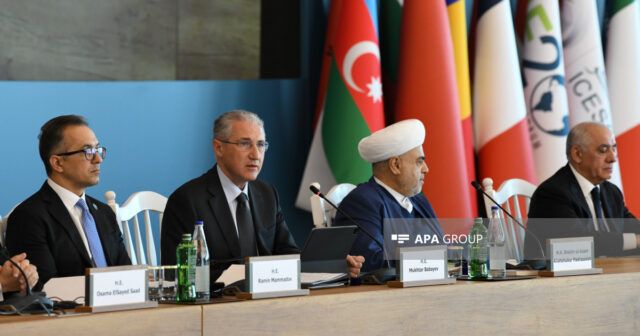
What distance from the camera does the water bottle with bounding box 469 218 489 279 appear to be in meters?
2.34

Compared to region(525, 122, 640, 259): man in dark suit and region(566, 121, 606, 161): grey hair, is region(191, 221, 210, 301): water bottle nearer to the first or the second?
region(525, 122, 640, 259): man in dark suit

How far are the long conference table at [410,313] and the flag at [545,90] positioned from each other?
1.80m

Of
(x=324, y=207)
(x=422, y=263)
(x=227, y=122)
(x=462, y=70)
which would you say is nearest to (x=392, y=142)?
(x=324, y=207)

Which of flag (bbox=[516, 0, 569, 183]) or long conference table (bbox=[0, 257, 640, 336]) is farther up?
flag (bbox=[516, 0, 569, 183])

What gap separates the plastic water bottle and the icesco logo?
84.1 inches

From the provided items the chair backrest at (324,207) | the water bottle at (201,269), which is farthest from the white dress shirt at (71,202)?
the chair backrest at (324,207)

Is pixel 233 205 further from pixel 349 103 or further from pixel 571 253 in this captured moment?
pixel 349 103

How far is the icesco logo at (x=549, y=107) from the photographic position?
4414 mm

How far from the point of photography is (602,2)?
16.3 feet

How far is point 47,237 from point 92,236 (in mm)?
145

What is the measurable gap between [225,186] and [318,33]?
1.72 m

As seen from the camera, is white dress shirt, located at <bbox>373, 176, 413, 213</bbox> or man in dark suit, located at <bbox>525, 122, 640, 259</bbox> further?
man in dark suit, located at <bbox>525, 122, 640, 259</bbox>

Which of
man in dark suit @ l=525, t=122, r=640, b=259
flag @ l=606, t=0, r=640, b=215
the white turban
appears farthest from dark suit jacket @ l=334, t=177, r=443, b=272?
flag @ l=606, t=0, r=640, b=215

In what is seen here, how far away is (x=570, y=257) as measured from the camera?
2414 millimetres
